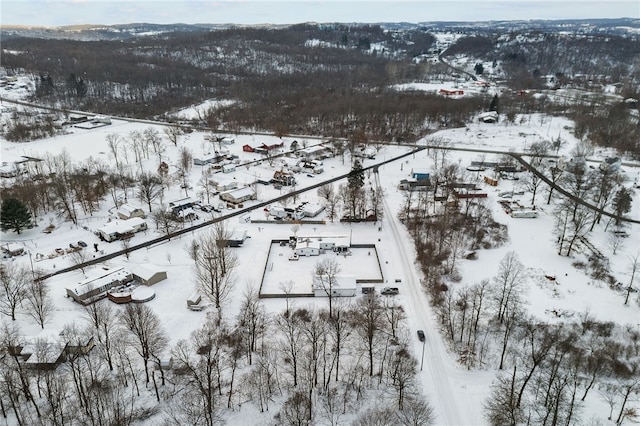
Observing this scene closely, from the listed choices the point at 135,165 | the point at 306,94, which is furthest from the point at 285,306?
the point at 306,94

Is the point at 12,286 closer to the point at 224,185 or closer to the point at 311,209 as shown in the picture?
the point at 224,185

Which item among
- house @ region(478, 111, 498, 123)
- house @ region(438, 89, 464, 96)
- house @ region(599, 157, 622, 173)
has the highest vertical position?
house @ region(438, 89, 464, 96)

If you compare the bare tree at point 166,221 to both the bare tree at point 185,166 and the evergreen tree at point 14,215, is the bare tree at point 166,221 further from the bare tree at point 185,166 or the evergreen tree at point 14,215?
the evergreen tree at point 14,215

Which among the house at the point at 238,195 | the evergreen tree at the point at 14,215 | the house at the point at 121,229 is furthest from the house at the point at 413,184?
the evergreen tree at the point at 14,215

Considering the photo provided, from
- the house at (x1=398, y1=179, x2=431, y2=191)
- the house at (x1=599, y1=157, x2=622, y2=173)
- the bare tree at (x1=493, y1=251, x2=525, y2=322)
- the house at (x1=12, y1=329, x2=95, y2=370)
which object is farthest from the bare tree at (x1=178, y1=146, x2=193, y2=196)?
the house at (x1=599, y1=157, x2=622, y2=173)

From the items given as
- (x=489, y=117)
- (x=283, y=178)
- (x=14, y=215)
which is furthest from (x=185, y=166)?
(x=489, y=117)

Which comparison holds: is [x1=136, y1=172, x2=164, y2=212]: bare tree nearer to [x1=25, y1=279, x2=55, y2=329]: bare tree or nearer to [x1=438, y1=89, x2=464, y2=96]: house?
[x1=25, y1=279, x2=55, y2=329]: bare tree

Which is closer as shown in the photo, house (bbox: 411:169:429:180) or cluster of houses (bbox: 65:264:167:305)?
cluster of houses (bbox: 65:264:167:305)
